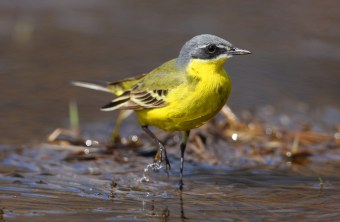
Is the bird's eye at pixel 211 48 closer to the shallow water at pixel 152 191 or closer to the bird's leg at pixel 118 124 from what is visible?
the shallow water at pixel 152 191

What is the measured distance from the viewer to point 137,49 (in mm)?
12953

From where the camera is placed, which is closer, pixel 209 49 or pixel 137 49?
pixel 209 49

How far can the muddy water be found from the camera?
6820mm

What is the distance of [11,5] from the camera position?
1417 cm

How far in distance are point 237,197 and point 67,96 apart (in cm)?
441

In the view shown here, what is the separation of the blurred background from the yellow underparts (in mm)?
2351

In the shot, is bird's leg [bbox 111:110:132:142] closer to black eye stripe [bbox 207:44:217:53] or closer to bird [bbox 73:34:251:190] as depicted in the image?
bird [bbox 73:34:251:190]

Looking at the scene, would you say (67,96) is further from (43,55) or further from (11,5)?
(11,5)

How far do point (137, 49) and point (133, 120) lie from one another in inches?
106

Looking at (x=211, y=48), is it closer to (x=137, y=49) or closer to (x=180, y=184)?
(x=180, y=184)

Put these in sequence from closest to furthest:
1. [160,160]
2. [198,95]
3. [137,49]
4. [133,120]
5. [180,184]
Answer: [198,95]
[180,184]
[160,160]
[133,120]
[137,49]

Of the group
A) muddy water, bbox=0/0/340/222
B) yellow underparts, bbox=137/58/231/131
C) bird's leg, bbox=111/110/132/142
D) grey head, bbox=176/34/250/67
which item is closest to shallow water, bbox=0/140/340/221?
muddy water, bbox=0/0/340/222

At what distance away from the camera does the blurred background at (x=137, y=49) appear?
35.4 ft

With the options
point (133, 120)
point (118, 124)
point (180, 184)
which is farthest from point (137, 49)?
point (180, 184)
